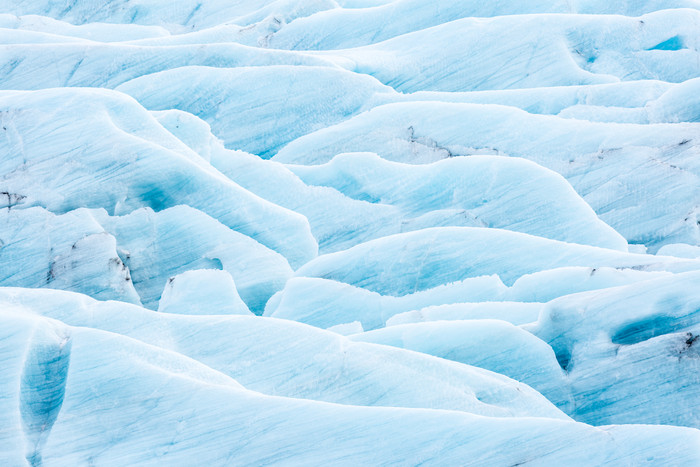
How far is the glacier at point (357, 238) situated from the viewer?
11.0 feet

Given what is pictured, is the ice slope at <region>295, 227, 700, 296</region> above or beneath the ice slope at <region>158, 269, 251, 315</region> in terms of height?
above

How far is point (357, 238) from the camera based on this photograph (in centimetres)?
564

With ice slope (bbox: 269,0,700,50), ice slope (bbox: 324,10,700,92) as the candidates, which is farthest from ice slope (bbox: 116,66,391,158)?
ice slope (bbox: 269,0,700,50)

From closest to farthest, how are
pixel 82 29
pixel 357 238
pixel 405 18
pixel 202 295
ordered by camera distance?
1. pixel 202 295
2. pixel 357 238
3. pixel 405 18
4. pixel 82 29

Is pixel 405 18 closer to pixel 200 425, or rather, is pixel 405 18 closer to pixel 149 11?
pixel 149 11

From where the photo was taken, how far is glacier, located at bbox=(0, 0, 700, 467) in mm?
3342

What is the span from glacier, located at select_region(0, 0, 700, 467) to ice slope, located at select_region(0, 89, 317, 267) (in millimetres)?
20

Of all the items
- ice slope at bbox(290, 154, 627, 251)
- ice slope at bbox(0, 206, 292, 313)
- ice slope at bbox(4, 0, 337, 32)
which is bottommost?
ice slope at bbox(4, 0, 337, 32)

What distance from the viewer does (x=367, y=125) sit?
6609 millimetres

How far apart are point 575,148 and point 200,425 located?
396 cm

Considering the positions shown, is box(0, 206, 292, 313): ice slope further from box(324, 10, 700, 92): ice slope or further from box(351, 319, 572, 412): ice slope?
box(324, 10, 700, 92): ice slope

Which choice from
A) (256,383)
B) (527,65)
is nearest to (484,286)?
(256,383)

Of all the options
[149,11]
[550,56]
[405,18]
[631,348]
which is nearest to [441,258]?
[631,348]

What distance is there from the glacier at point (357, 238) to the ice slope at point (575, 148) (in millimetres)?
21
